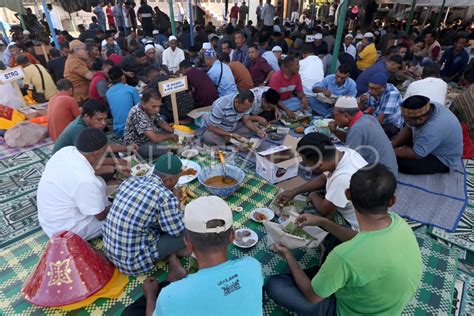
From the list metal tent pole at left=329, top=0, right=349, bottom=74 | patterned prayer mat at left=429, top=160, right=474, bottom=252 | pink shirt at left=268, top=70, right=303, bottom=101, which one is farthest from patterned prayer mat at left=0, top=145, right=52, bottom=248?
metal tent pole at left=329, top=0, right=349, bottom=74

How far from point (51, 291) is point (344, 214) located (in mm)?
2490

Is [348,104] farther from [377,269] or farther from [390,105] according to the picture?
[377,269]

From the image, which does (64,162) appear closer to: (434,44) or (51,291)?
(51,291)

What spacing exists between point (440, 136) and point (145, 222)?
3685 mm

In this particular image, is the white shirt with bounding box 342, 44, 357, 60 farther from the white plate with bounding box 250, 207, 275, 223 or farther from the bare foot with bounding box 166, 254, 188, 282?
the bare foot with bounding box 166, 254, 188, 282

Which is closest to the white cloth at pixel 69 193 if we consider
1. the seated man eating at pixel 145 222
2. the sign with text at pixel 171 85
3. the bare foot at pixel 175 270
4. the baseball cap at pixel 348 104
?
the seated man eating at pixel 145 222

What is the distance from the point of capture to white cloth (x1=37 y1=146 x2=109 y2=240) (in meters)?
2.41

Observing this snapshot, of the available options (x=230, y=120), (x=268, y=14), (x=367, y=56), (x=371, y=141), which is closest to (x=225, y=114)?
(x=230, y=120)

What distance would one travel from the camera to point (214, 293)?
1380mm

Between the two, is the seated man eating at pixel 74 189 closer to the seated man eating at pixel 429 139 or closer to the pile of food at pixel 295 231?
the pile of food at pixel 295 231

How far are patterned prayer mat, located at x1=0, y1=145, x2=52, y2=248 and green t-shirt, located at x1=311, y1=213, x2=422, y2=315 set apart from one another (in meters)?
3.27

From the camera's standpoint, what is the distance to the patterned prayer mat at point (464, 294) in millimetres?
2391

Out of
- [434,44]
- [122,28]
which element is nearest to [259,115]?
[434,44]

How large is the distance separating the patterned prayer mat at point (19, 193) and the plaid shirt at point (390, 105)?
5.16 meters
